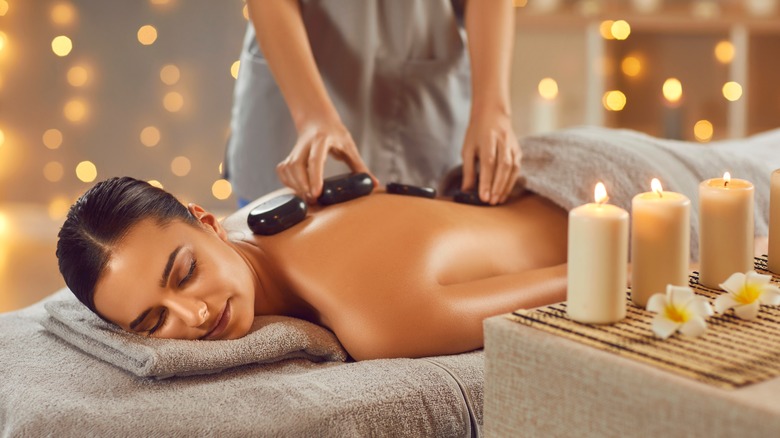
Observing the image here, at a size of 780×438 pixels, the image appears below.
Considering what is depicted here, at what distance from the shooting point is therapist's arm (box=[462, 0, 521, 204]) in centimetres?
163

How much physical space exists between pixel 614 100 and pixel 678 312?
3100 mm

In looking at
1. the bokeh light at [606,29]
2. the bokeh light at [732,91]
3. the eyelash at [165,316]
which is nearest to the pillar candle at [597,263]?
the eyelash at [165,316]

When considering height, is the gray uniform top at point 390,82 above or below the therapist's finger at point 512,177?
above

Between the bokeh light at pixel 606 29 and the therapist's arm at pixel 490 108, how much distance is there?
2.04 m

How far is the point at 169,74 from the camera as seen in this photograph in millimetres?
3688

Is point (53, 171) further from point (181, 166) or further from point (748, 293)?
point (748, 293)

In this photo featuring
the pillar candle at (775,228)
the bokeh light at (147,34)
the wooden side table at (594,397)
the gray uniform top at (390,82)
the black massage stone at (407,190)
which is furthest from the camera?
the bokeh light at (147,34)

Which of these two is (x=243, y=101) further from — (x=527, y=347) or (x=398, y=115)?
(x=527, y=347)

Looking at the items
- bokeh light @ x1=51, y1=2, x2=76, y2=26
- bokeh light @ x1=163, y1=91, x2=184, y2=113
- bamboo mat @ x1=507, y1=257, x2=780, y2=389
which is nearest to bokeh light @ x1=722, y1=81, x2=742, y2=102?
bokeh light @ x1=163, y1=91, x2=184, y2=113

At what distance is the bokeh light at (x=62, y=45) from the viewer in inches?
143

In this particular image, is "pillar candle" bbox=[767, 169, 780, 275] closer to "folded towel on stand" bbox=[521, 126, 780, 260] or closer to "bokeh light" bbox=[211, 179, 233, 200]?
"folded towel on stand" bbox=[521, 126, 780, 260]

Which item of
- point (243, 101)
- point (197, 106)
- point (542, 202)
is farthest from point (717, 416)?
point (197, 106)

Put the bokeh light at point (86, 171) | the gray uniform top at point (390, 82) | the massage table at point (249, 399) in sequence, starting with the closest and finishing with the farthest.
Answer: the massage table at point (249, 399) < the gray uniform top at point (390, 82) < the bokeh light at point (86, 171)

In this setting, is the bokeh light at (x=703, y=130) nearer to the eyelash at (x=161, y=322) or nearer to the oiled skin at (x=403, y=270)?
the oiled skin at (x=403, y=270)
